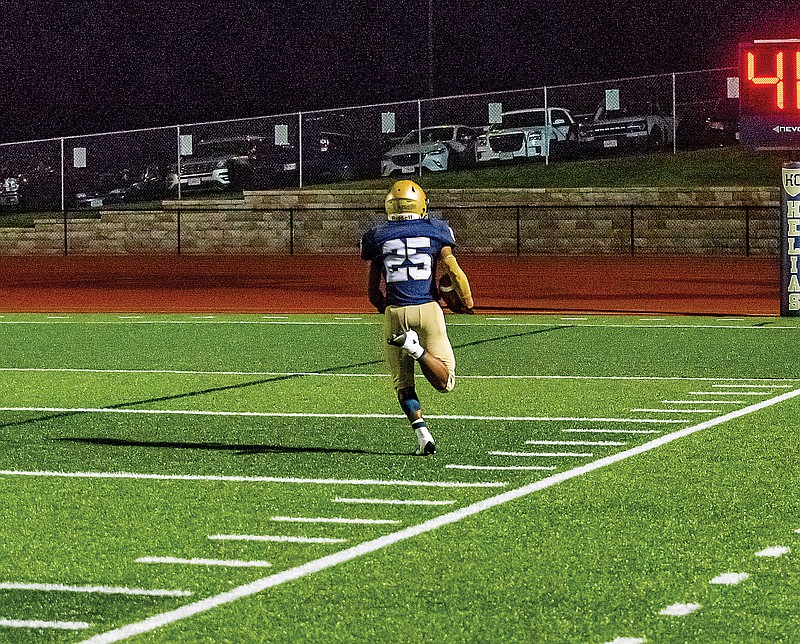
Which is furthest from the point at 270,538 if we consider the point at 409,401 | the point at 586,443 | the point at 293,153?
the point at 293,153

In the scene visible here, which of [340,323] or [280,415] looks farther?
[340,323]

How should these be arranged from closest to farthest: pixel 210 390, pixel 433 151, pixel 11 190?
pixel 210 390, pixel 433 151, pixel 11 190

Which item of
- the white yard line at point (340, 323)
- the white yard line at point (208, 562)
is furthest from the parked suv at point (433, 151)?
the white yard line at point (208, 562)

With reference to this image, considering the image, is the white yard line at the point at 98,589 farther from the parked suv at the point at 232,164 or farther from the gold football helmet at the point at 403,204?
the parked suv at the point at 232,164

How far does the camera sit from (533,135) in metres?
42.9

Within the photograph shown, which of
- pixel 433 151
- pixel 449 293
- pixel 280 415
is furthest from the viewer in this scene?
pixel 433 151

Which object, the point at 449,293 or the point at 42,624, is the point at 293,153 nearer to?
the point at 449,293

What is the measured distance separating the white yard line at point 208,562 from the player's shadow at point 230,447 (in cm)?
323

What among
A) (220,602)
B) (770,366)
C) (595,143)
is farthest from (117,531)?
(595,143)

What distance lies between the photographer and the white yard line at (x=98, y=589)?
643 cm

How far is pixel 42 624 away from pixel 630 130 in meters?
38.4

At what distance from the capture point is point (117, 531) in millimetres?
7762

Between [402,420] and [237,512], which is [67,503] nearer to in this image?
[237,512]

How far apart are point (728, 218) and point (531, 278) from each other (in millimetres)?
7435
